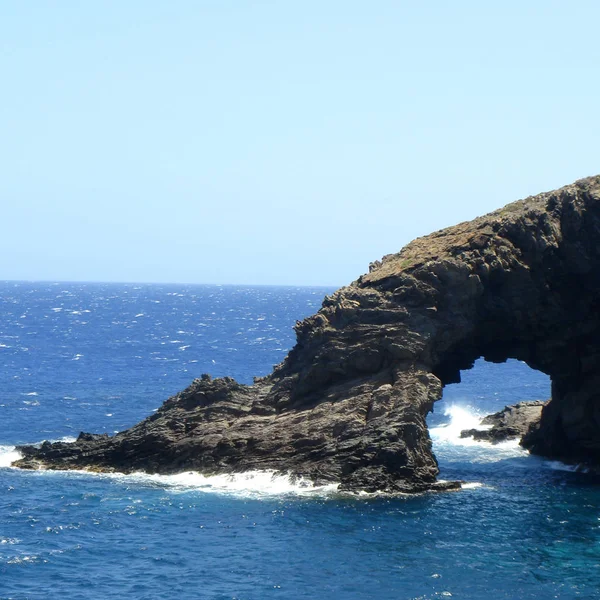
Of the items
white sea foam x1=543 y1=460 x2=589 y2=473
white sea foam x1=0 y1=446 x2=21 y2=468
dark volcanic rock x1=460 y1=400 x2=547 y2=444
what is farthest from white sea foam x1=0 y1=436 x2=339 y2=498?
dark volcanic rock x1=460 y1=400 x2=547 y2=444

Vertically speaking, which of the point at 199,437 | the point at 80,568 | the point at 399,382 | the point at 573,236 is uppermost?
the point at 573,236

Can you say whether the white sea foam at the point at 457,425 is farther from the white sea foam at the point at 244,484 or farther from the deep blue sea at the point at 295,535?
the white sea foam at the point at 244,484

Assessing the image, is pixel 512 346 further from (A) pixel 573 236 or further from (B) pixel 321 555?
(B) pixel 321 555

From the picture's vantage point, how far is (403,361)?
199ft

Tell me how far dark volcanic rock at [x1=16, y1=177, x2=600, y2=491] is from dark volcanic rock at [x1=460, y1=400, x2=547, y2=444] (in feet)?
30.7

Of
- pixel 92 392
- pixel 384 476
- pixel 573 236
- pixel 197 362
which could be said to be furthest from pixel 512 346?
pixel 197 362

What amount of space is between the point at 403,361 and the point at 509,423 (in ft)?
75.7

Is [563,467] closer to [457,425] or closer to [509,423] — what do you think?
[509,423]

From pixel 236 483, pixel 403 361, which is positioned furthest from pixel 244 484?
pixel 403 361

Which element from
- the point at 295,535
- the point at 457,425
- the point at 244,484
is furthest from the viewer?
the point at 457,425

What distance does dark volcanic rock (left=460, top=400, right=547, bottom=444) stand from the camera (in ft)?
254

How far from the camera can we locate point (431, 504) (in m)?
53.9

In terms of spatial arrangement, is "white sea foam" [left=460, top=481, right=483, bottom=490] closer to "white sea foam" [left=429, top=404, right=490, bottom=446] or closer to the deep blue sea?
the deep blue sea

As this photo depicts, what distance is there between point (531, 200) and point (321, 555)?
109 ft
